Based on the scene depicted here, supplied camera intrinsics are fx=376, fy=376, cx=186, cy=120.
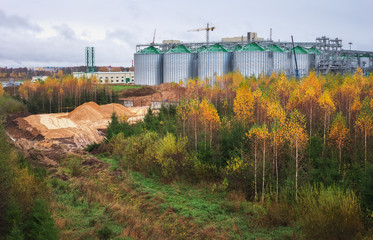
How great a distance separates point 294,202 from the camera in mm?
18000

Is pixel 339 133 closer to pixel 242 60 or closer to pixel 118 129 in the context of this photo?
pixel 118 129

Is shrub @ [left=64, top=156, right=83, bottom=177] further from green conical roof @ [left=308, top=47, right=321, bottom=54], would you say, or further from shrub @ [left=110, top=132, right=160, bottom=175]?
green conical roof @ [left=308, top=47, right=321, bottom=54]

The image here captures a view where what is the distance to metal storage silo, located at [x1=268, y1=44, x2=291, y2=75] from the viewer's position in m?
73.1

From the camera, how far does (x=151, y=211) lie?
19.9 meters

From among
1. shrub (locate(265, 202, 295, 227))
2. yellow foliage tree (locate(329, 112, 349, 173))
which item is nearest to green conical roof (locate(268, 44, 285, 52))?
yellow foliage tree (locate(329, 112, 349, 173))

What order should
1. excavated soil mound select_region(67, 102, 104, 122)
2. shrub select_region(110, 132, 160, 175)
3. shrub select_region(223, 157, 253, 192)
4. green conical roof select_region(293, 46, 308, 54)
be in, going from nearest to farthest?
shrub select_region(223, 157, 253, 192), shrub select_region(110, 132, 160, 175), excavated soil mound select_region(67, 102, 104, 122), green conical roof select_region(293, 46, 308, 54)

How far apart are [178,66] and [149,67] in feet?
28.1

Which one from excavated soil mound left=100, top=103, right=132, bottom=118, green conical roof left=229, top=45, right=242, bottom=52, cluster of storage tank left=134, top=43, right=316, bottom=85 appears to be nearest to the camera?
excavated soil mound left=100, top=103, right=132, bottom=118

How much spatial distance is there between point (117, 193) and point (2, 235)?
8828mm

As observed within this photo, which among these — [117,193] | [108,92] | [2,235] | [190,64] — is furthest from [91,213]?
[190,64]

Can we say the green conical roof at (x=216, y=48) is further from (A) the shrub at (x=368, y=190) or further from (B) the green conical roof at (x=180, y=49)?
(A) the shrub at (x=368, y=190)

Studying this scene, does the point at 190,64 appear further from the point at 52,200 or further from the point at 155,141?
the point at 52,200

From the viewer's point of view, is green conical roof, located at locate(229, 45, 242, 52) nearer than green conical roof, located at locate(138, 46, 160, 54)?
Yes

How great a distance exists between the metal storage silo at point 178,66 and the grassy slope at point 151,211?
56470 millimetres
